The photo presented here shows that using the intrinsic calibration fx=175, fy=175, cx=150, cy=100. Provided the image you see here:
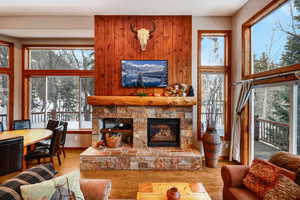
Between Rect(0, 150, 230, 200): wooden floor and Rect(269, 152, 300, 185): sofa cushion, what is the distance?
3.57 feet

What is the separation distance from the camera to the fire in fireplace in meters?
4.20

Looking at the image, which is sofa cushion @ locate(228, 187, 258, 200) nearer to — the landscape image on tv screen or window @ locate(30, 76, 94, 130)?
the landscape image on tv screen

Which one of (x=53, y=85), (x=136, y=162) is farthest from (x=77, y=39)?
(x=136, y=162)

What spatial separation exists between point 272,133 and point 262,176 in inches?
61.2

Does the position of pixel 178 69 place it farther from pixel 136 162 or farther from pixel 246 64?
pixel 136 162

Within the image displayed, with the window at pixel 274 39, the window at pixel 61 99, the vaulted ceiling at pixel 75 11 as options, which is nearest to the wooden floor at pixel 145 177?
the window at pixel 61 99

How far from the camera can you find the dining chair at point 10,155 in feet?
7.56

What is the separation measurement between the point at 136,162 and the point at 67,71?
11.1ft

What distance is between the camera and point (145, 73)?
422 centimetres

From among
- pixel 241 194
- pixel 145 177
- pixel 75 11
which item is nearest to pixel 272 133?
pixel 241 194

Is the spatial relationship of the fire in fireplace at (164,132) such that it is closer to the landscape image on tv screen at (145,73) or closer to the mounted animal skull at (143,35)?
the landscape image on tv screen at (145,73)

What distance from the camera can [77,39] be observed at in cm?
514

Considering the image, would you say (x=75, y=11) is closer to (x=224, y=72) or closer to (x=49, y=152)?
(x=49, y=152)

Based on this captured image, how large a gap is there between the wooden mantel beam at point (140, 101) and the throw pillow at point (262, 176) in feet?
6.66
